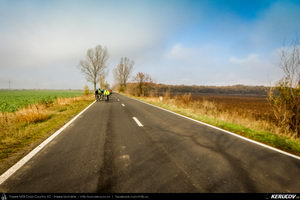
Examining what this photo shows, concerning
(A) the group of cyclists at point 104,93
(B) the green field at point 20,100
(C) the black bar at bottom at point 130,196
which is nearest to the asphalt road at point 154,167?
(C) the black bar at bottom at point 130,196

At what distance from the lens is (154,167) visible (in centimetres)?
272

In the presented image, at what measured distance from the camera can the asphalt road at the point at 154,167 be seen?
217cm

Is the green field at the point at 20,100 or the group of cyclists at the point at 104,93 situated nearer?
the green field at the point at 20,100

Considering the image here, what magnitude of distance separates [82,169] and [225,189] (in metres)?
2.51

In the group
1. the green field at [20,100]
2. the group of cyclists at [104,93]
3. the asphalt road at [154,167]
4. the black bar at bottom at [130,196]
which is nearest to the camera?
the black bar at bottom at [130,196]

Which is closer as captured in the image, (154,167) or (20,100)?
(154,167)

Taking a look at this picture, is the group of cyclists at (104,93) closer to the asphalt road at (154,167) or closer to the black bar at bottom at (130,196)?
the asphalt road at (154,167)

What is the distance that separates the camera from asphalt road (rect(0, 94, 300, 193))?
2.17 meters

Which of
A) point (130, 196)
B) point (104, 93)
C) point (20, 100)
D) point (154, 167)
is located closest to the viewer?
point (130, 196)

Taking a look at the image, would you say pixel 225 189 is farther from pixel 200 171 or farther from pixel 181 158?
pixel 181 158

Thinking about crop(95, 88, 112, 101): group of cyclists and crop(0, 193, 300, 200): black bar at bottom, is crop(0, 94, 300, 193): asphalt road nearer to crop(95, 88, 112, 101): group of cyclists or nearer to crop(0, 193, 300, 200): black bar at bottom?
crop(0, 193, 300, 200): black bar at bottom

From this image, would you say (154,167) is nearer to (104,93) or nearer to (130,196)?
(130,196)

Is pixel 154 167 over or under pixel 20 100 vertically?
under

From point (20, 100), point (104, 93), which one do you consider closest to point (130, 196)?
point (104, 93)
